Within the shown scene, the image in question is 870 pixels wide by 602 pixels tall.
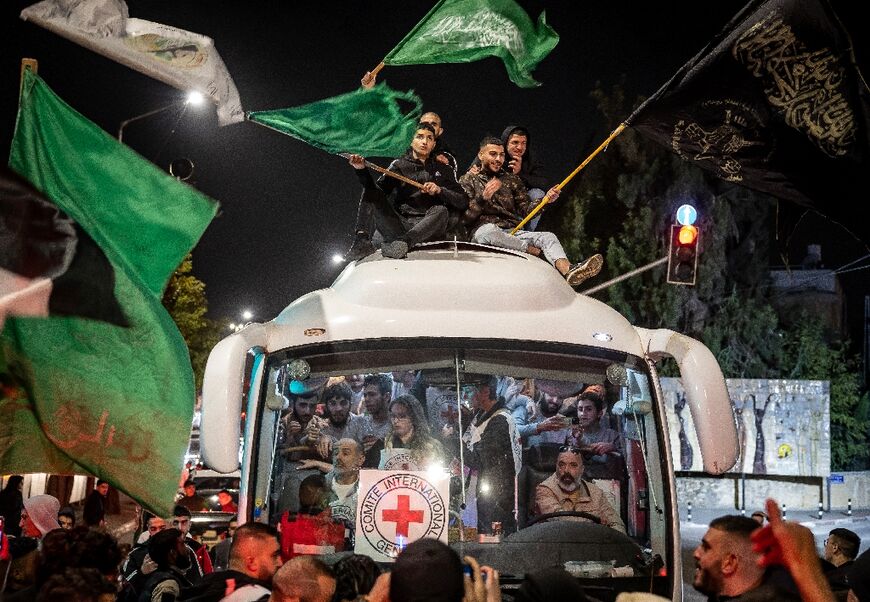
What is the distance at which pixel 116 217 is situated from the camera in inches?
221

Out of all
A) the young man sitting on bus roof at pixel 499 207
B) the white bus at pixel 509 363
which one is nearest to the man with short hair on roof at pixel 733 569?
the white bus at pixel 509 363

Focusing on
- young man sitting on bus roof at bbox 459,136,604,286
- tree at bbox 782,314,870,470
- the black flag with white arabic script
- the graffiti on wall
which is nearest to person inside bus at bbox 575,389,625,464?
young man sitting on bus roof at bbox 459,136,604,286

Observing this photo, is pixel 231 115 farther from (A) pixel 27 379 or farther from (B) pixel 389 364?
(A) pixel 27 379

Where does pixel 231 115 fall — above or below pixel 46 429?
above

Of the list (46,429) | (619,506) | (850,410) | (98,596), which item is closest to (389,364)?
(619,506)

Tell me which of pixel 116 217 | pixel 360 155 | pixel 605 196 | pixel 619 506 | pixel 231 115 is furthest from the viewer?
pixel 605 196

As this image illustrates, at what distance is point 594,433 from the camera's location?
22.0ft

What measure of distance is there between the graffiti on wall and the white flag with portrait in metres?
25.3

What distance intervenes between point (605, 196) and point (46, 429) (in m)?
32.0

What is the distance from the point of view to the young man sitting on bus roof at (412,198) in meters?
7.89

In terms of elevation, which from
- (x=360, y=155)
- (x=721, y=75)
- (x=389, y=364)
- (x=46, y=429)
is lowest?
(x=46, y=429)

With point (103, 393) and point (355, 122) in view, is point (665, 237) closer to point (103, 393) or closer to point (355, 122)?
point (355, 122)

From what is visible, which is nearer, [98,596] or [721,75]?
[98,596]

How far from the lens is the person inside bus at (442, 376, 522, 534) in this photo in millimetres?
6047
